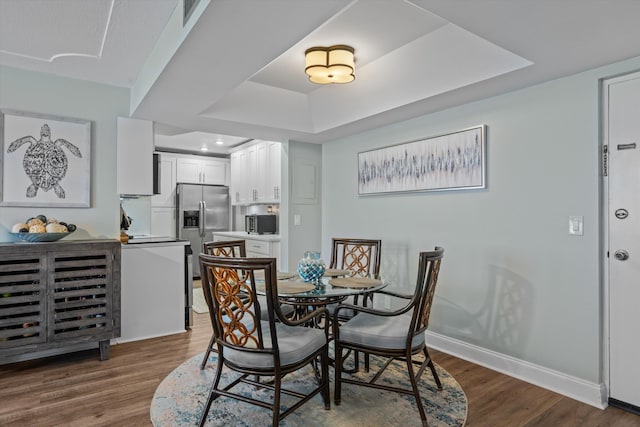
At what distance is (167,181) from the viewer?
261 inches

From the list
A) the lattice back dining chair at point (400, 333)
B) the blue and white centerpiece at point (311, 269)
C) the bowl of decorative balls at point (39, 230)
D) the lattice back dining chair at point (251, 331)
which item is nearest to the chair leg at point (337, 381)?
the lattice back dining chair at point (400, 333)

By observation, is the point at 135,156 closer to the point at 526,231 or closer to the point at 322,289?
the point at 322,289

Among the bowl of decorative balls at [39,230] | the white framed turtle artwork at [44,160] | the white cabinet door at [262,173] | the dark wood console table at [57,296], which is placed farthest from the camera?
the white cabinet door at [262,173]

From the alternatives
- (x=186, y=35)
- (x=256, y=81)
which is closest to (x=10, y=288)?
(x=186, y=35)

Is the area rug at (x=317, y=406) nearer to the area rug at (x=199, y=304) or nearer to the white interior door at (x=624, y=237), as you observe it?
the white interior door at (x=624, y=237)

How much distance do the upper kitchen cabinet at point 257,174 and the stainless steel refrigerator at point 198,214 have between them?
47cm

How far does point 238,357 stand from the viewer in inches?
79.6

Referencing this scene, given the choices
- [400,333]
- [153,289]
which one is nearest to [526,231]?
[400,333]

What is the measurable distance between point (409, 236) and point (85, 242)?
282cm

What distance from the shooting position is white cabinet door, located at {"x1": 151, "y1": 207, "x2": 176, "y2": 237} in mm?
6467

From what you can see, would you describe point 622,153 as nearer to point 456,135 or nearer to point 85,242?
point 456,135

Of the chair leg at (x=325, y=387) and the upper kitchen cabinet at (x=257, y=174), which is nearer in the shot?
the chair leg at (x=325, y=387)

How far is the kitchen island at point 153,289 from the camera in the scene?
3.49 meters

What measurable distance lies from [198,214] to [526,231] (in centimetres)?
541
